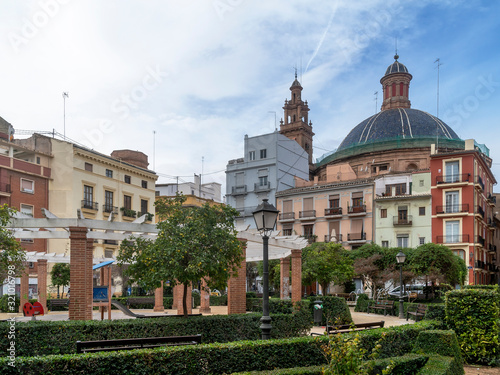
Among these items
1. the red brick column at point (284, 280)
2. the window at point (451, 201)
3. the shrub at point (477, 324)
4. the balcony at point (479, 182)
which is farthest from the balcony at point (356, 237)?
the shrub at point (477, 324)

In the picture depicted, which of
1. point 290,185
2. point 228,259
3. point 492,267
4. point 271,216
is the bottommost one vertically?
point 492,267

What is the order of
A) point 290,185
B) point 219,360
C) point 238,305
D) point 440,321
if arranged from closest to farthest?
point 219,360 < point 440,321 < point 238,305 < point 290,185

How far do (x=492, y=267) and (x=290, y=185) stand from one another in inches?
884

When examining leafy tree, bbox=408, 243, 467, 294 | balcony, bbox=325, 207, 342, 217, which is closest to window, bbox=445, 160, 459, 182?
leafy tree, bbox=408, 243, 467, 294

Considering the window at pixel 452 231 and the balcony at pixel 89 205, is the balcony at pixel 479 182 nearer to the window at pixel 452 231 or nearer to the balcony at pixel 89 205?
the window at pixel 452 231

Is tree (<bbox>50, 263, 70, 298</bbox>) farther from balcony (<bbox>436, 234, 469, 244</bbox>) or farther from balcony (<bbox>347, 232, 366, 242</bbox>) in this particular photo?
balcony (<bbox>436, 234, 469, 244</bbox>)

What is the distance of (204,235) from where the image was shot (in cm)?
1101

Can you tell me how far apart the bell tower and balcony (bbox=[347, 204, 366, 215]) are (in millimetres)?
25983

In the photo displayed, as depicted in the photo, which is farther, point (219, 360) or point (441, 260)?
point (441, 260)

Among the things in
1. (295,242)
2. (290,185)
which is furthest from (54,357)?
(290,185)

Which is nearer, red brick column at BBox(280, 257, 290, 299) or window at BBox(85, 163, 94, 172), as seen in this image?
red brick column at BBox(280, 257, 290, 299)

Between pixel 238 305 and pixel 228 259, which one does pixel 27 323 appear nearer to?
pixel 228 259

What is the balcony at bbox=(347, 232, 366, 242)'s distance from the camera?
1716 inches

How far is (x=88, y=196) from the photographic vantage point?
3853 centimetres
